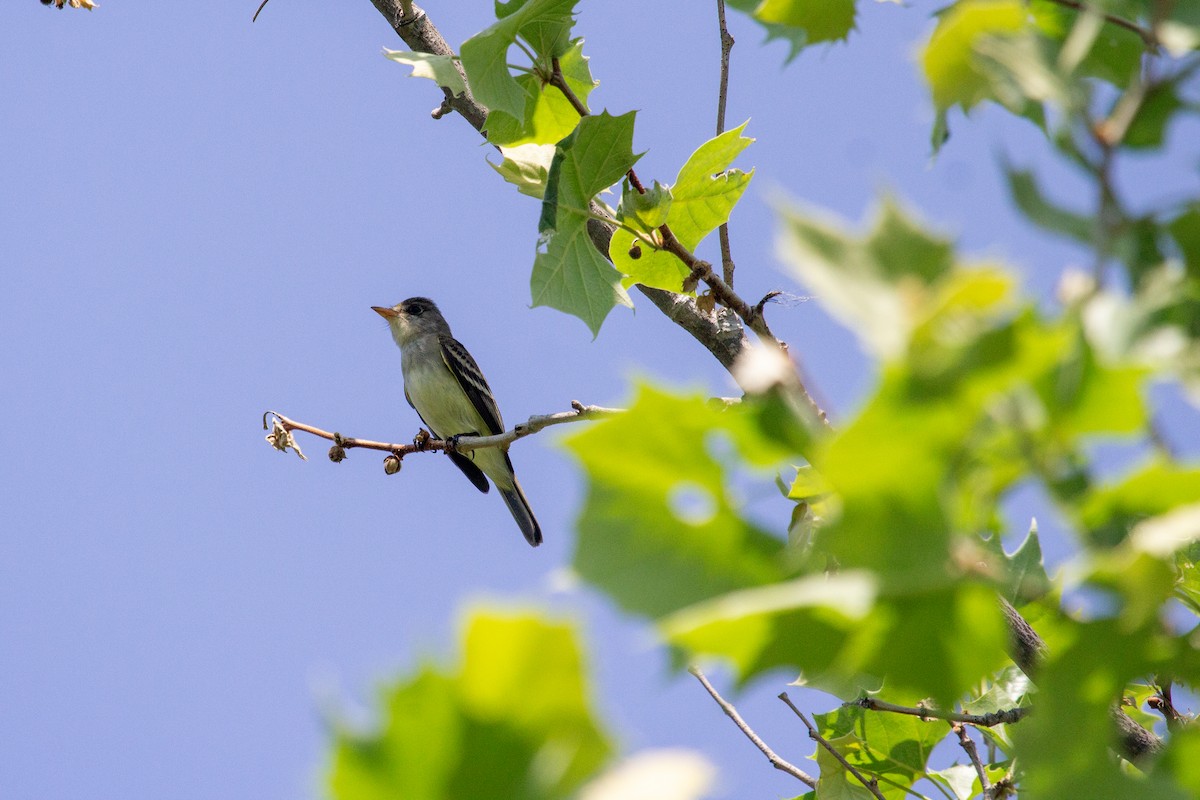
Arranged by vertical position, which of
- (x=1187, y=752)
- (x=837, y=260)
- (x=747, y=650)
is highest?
(x=837, y=260)

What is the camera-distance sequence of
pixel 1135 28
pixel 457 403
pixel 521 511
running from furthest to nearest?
pixel 521 511 → pixel 457 403 → pixel 1135 28

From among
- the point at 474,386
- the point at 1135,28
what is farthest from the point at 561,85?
the point at 474,386

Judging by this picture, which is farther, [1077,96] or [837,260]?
[1077,96]

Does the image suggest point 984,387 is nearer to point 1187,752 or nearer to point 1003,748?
point 1187,752

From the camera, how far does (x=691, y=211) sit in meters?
3.34

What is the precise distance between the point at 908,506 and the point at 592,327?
2.29 metres

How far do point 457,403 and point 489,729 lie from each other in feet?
30.9

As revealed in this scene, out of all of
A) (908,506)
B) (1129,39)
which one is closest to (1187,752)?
(908,506)

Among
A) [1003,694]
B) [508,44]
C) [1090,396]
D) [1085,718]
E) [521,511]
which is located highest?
[508,44]

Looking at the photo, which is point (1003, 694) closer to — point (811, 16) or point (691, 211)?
point (691, 211)

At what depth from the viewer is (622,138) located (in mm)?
2957

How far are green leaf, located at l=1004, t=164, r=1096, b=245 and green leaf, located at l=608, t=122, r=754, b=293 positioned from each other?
198cm

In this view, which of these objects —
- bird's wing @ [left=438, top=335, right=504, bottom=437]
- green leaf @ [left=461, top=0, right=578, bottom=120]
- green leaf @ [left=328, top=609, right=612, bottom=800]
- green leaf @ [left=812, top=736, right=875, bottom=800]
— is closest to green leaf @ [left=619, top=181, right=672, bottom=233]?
green leaf @ [left=461, top=0, right=578, bottom=120]

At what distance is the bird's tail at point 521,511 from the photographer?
33.7ft
